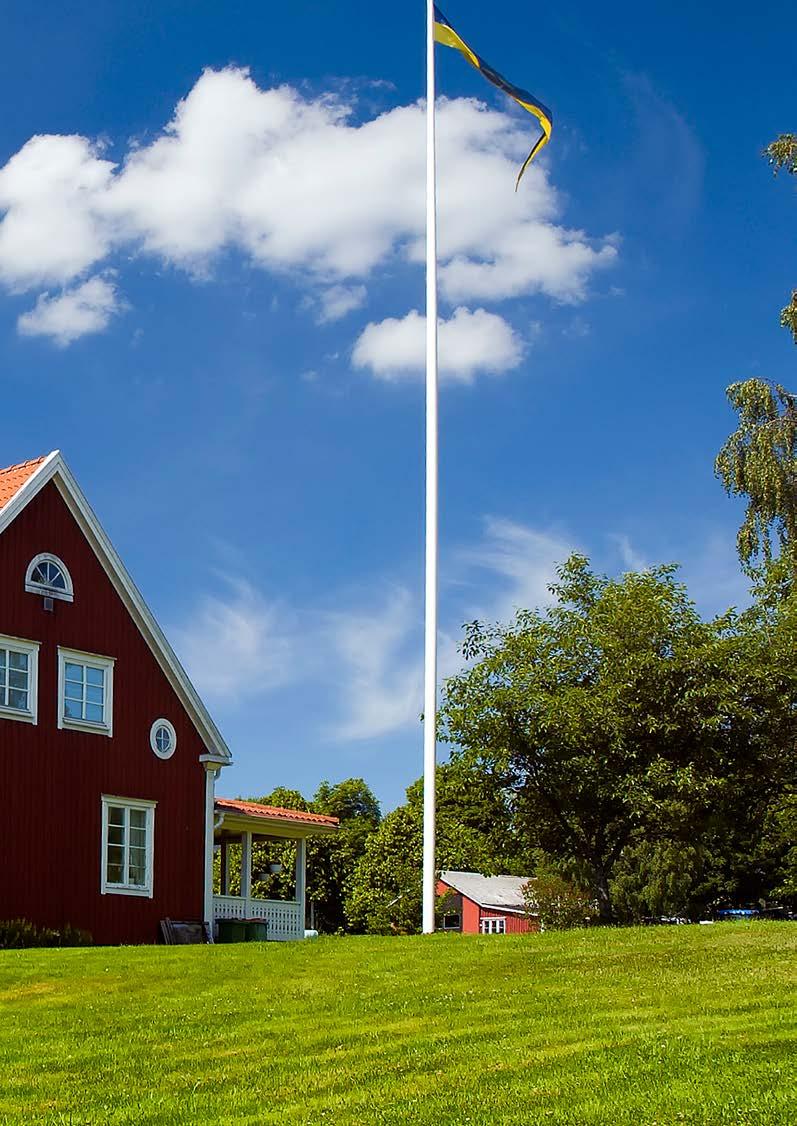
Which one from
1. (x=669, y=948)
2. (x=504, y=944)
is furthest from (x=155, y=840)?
(x=669, y=948)

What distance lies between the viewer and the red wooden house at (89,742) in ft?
82.3

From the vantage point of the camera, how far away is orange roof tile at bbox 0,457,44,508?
26.2m

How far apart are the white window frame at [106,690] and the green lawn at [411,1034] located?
6681 millimetres

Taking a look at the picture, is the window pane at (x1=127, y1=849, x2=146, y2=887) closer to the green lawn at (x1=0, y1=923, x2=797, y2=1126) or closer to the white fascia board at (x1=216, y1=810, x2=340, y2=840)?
the white fascia board at (x1=216, y1=810, x2=340, y2=840)

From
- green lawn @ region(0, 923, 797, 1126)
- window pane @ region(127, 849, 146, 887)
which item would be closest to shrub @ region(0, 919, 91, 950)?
window pane @ region(127, 849, 146, 887)

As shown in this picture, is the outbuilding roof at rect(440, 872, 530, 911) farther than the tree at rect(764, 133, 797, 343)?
Yes

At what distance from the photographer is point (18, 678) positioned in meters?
25.4

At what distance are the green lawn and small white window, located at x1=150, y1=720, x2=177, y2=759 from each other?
823cm

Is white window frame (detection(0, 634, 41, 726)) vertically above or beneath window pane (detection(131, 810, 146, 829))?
above

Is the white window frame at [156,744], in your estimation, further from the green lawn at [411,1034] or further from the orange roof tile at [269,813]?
the green lawn at [411,1034]

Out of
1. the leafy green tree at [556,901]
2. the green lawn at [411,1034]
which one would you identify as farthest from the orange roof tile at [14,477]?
the leafy green tree at [556,901]

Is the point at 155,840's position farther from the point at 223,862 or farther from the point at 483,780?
the point at 223,862

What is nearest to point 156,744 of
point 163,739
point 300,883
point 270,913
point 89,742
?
point 163,739

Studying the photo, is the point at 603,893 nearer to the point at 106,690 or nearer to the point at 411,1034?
the point at 106,690
